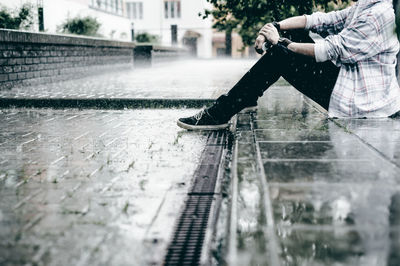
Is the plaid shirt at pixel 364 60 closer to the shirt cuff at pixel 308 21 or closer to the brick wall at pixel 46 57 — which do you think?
the shirt cuff at pixel 308 21

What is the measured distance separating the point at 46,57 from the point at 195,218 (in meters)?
8.61

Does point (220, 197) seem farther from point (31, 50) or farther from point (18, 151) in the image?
point (31, 50)

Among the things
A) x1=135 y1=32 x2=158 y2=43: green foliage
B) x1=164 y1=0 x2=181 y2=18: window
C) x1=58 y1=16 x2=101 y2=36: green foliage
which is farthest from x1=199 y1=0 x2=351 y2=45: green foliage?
x1=164 y1=0 x2=181 y2=18: window

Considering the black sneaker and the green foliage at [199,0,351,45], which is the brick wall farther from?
the black sneaker

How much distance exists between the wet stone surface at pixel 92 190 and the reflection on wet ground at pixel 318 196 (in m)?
0.37

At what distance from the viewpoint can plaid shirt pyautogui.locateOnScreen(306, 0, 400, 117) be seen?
3605 millimetres

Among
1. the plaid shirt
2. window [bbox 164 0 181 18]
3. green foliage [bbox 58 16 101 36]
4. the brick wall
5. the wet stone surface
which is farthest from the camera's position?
window [bbox 164 0 181 18]

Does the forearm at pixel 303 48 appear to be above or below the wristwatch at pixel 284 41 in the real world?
below

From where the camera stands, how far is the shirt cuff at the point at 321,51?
3678mm

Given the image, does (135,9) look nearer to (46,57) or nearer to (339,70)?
(46,57)

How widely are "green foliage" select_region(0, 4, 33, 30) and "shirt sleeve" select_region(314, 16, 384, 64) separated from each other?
29.5 ft

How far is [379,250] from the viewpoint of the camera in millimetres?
1601

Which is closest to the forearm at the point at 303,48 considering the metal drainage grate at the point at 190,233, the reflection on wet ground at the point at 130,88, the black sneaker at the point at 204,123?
the black sneaker at the point at 204,123

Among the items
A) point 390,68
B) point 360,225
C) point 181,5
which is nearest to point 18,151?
point 360,225
